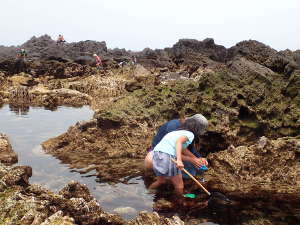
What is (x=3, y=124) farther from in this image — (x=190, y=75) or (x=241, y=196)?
(x=190, y=75)

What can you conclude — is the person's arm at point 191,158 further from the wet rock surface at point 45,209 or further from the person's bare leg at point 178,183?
the wet rock surface at point 45,209

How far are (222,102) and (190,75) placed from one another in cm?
2099

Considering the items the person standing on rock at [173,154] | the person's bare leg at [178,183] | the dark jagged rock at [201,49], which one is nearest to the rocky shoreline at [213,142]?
the person's bare leg at [178,183]

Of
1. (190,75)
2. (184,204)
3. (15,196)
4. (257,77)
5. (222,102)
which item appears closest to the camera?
(15,196)

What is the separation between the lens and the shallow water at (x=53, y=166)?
5.59 m

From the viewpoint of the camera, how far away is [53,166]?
23.9 feet

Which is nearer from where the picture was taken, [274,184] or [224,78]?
[274,184]

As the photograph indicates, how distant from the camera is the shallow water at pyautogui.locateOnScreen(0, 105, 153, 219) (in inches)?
220

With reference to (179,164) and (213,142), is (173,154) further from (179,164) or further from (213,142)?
(213,142)

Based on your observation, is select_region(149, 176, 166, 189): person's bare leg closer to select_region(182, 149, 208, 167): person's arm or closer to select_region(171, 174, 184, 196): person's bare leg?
select_region(171, 174, 184, 196): person's bare leg

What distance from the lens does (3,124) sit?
39.3ft

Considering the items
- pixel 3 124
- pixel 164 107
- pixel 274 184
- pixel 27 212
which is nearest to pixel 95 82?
pixel 3 124

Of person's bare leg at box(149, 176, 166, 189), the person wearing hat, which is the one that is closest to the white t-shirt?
the person wearing hat

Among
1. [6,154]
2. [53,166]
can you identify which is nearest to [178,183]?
[53,166]
